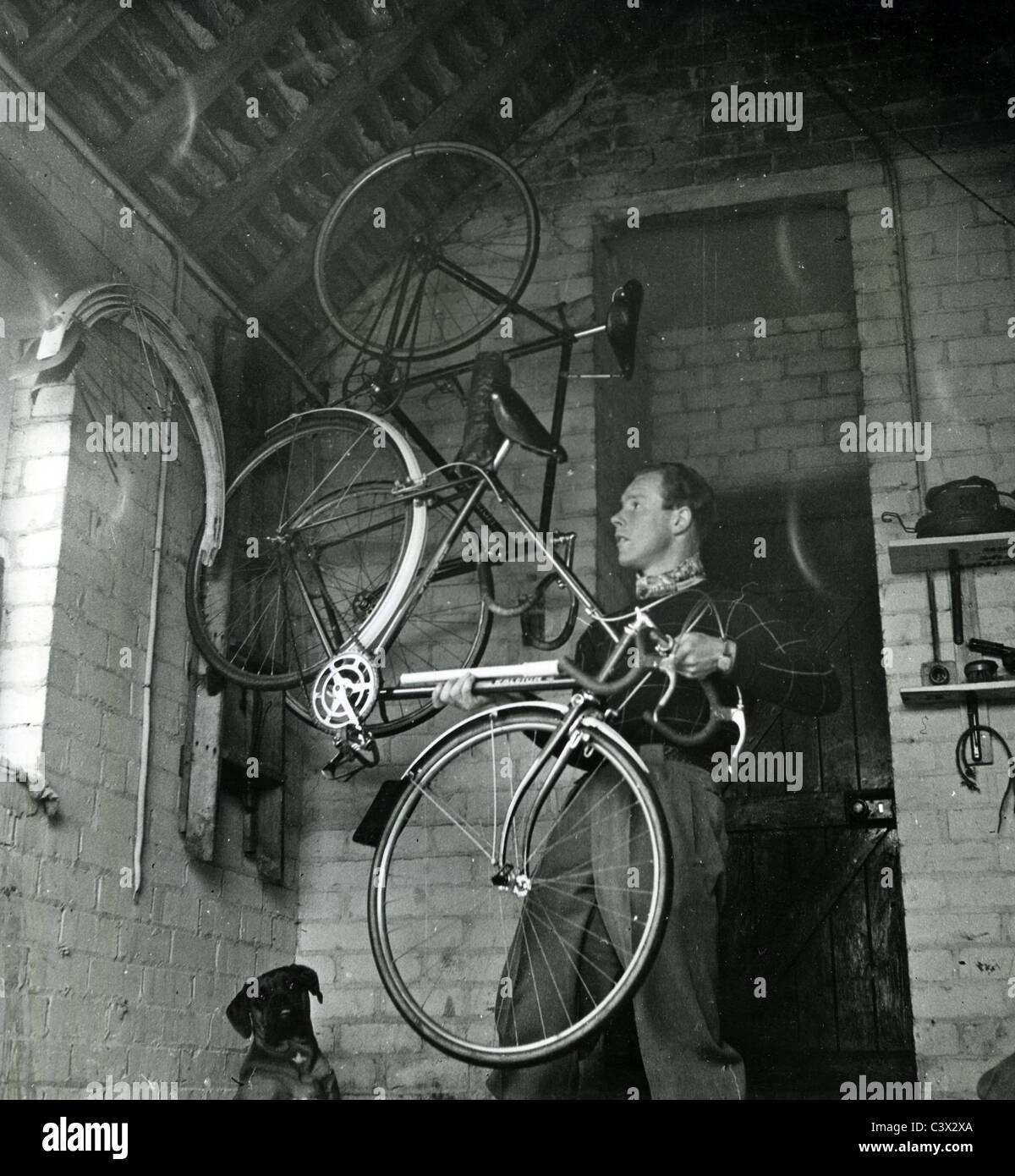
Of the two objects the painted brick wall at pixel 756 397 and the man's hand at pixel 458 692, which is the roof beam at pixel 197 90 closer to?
the man's hand at pixel 458 692

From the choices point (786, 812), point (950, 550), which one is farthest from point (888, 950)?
point (950, 550)

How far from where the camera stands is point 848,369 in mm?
4742

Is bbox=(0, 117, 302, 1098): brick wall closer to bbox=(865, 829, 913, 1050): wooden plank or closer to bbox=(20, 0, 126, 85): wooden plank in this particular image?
bbox=(20, 0, 126, 85): wooden plank

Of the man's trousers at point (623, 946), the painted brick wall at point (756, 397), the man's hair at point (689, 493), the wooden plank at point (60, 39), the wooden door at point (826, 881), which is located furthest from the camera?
the painted brick wall at point (756, 397)

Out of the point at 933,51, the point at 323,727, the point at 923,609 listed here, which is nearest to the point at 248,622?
the point at 323,727

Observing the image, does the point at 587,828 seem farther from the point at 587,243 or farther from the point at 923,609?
the point at 587,243

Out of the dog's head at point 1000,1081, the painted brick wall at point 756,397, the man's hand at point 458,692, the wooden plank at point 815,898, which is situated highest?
the painted brick wall at point 756,397

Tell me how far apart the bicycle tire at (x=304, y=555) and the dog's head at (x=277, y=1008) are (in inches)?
27.3

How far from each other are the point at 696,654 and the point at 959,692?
2.84ft

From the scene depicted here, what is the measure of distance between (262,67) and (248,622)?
1.42 m

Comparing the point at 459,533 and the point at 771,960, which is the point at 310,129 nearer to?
the point at 459,533

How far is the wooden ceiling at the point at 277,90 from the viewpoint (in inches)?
136

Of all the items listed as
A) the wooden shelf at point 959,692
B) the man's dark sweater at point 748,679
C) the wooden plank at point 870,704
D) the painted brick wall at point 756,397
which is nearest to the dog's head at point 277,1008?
the man's dark sweater at point 748,679

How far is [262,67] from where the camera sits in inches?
147
